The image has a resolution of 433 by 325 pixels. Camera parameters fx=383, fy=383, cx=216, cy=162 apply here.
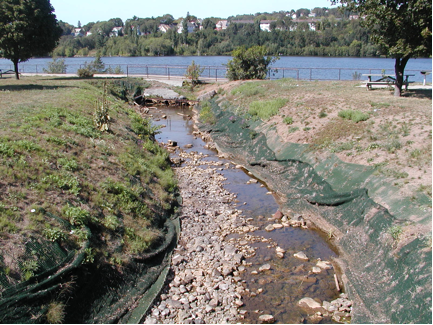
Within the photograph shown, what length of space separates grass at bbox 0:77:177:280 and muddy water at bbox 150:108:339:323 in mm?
2376

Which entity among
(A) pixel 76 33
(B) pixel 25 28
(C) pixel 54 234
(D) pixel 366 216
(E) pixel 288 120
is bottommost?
(D) pixel 366 216

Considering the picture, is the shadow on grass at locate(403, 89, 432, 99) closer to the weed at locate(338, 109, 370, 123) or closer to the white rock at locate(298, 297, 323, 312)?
the weed at locate(338, 109, 370, 123)

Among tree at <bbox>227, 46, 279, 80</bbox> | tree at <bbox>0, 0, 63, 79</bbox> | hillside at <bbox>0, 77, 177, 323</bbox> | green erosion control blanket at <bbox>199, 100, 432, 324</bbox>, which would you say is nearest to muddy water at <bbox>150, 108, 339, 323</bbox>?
green erosion control blanket at <bbox>199, 100, 432, 324</bbox>

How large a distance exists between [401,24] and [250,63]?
666 inches

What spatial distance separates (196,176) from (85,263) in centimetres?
798

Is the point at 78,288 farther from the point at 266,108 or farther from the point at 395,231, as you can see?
the point at 266,108

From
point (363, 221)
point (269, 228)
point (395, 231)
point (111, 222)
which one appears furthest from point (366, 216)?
point (111, 222)

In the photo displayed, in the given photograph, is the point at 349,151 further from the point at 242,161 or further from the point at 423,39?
the point at 423,39

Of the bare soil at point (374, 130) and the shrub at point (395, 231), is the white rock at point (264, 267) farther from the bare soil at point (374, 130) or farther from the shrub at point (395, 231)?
the bare soil at point (374, 130)

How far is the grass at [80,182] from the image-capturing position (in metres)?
7.16

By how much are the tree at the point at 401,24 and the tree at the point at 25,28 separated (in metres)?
20.3

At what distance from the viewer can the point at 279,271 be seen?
28.0ft

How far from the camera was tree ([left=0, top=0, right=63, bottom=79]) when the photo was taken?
80.5ft

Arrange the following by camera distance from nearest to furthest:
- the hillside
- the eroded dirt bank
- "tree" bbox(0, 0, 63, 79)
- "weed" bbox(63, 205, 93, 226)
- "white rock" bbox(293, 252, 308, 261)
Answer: the hillside < the eroded dirt bank < "weed" bbox(63, 205, 93, 226) < "white rock" bbox(293, 252, 308, 261) < "tree" bbox(0, 0, 63, 79)
